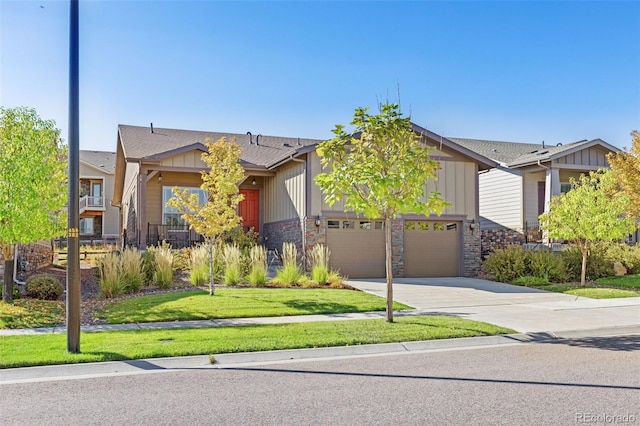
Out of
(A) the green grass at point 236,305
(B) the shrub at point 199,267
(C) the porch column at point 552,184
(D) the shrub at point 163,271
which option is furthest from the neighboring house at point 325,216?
(D) the shrub at point 163,271

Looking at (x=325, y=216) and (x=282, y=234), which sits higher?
(x=325, y=216)

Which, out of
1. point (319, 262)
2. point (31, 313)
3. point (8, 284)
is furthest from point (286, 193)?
point (31, 313)

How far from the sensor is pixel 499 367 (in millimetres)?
7246

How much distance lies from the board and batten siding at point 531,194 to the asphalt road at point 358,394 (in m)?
18.1

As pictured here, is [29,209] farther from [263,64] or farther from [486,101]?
[486,101]

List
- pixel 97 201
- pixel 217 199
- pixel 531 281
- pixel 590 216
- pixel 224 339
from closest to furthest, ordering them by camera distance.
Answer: pixel 224 339
pixel 217 199
pixel 590 216
pixel 531 281
pixel 97 201

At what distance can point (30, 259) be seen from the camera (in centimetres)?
1883

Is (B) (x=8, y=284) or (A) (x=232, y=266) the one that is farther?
(A) (x=232, y=266)

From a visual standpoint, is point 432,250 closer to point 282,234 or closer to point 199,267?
point 282,234

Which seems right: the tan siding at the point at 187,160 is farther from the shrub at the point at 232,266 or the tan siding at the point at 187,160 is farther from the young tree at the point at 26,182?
the young tree at the point at 26,182

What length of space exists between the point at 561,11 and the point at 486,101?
4.36 metres

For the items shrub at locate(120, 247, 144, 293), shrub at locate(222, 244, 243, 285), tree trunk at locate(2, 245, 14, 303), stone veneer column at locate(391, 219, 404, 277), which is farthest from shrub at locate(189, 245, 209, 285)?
stone veneer column at locate(391, 219, 404, 277)

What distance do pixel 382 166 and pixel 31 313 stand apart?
7.63 m

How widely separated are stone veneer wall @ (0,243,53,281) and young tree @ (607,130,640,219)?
2039cm
